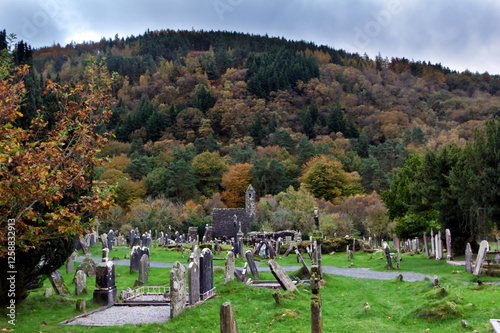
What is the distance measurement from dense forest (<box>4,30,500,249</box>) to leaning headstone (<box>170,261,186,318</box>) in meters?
3.90

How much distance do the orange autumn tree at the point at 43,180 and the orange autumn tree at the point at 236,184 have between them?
5591 centimetres

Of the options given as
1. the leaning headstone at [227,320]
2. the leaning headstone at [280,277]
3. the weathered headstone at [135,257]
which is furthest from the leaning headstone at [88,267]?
the leaning headstone at [227,320]

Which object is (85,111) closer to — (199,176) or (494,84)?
(199,176)

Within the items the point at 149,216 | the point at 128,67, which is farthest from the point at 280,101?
the point at 149,216

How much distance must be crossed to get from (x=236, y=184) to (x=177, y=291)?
192 feet

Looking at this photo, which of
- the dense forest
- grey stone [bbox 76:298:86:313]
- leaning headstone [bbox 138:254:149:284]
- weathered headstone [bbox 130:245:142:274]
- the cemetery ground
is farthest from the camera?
the dense forest

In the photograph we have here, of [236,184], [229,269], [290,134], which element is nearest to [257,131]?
[290,134]

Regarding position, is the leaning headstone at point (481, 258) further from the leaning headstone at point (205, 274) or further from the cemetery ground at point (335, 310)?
the leaning headstone at point (205, 274)

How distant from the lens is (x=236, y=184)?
229 feet

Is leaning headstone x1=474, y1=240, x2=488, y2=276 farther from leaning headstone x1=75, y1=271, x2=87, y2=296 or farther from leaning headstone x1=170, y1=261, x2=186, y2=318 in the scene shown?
leaning headstone x1=75, y1=271, x2=87, y2=296

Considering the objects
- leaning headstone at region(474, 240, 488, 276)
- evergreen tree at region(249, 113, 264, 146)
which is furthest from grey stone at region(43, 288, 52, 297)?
evergreen tree at region(249, 113, 264, 146)

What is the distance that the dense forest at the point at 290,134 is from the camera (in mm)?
26750

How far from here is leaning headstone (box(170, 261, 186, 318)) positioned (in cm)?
1145

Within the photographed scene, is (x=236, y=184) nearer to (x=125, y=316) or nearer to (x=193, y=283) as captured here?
(x=193, y=283)
